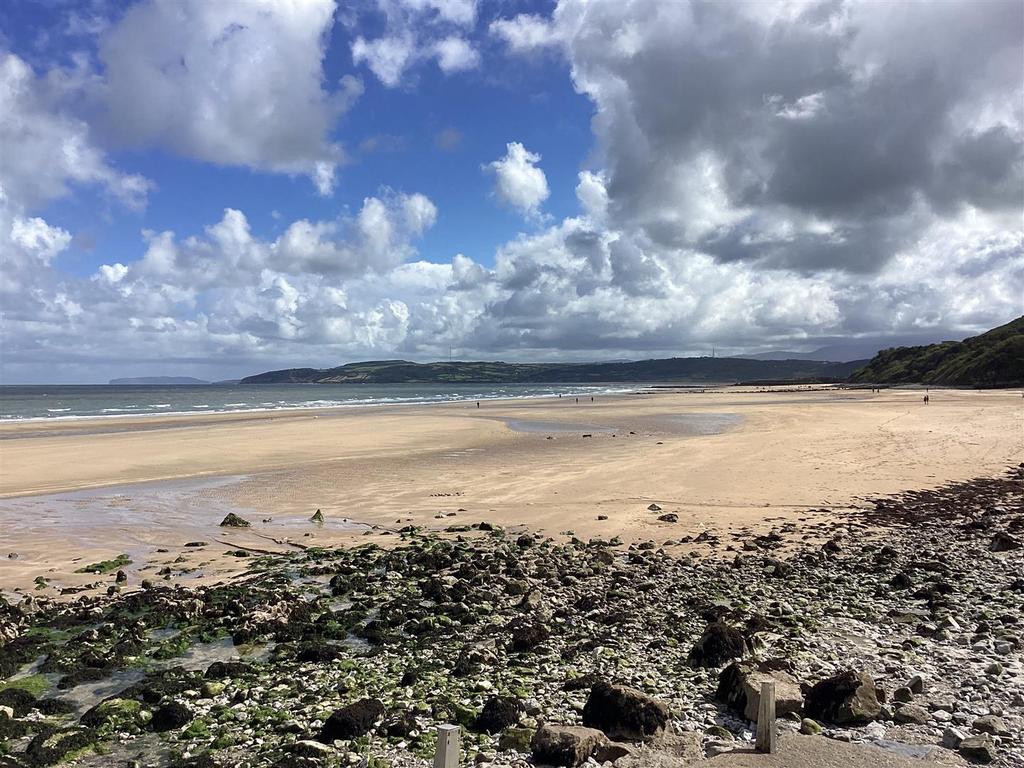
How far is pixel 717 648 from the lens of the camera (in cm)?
785

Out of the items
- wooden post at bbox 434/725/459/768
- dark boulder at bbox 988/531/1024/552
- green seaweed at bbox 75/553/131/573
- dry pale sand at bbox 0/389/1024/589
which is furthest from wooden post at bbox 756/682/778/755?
green seaweed at bbox 75/553/131/573

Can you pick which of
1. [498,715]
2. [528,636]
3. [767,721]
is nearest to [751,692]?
[767,721]

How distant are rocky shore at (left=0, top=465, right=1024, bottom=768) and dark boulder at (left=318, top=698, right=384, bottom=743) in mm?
19

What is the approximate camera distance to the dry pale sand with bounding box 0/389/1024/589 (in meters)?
15.9

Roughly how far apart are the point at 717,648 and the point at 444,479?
54.2 ft

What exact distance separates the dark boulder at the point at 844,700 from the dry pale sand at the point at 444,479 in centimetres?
815

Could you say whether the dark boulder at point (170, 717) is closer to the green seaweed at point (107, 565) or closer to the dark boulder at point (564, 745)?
the dark boulder at point (564, 745)

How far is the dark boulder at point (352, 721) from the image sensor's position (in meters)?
6.27

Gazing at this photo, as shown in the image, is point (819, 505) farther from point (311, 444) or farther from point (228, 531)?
point (311, 444)

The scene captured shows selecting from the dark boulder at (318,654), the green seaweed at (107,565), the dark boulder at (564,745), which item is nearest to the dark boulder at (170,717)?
the dark boulder at (318,654)

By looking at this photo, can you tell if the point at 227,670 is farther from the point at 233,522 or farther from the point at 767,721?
the point at 233,522

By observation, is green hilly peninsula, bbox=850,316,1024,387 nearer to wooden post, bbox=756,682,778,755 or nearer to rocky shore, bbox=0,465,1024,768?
rocky shore, bbox=0,465,1024,768

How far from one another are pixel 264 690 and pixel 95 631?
394 centimetres

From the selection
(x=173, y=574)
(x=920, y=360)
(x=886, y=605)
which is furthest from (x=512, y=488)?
(x=920, y=360)
